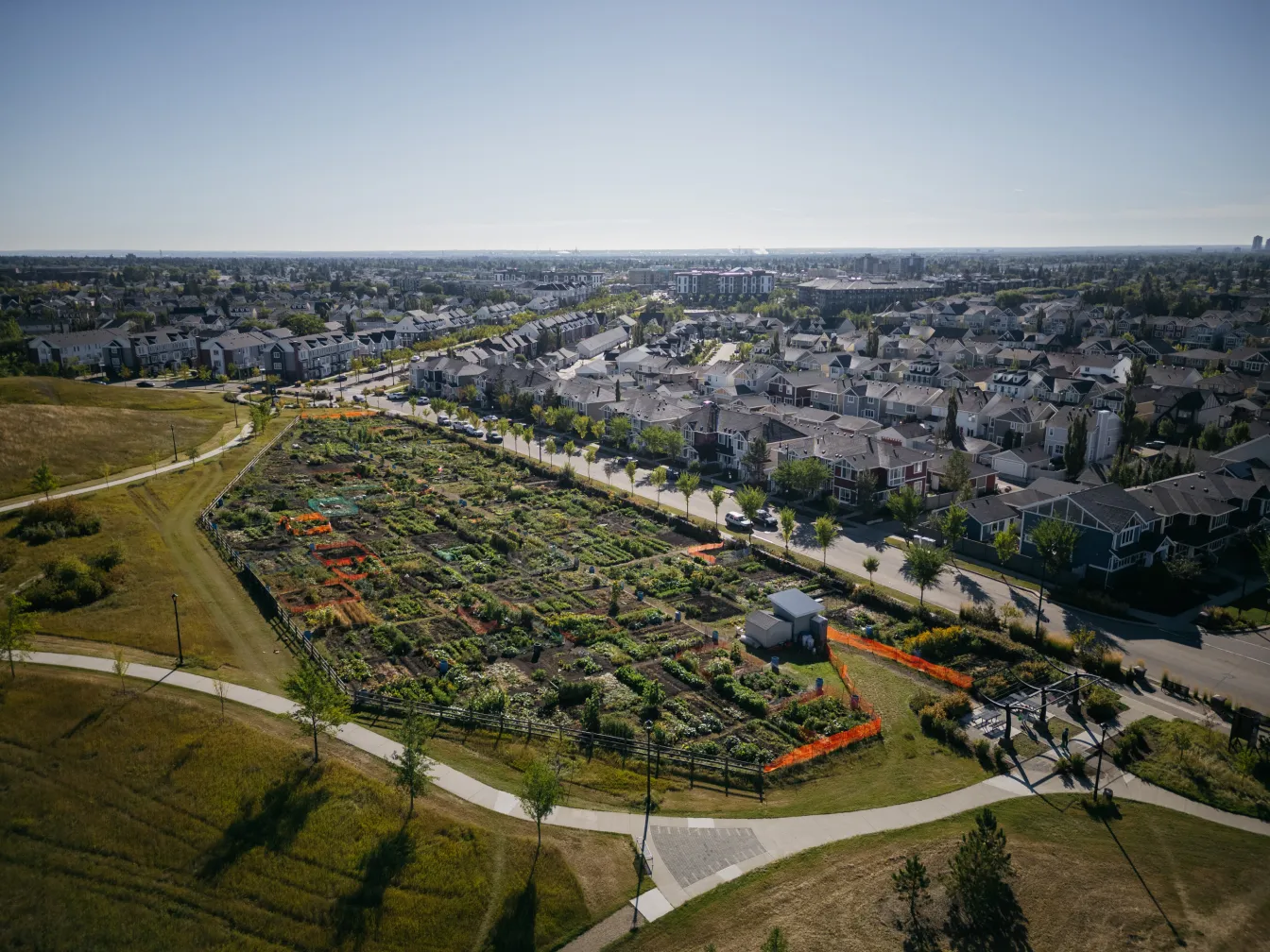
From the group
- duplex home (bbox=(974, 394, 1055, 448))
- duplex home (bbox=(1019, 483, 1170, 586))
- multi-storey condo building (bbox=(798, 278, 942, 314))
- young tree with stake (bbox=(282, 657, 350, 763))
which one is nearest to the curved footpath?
young tree with stake (bbox=(282, 657, 350, 763))

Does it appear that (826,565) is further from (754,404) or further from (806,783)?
(754,404)

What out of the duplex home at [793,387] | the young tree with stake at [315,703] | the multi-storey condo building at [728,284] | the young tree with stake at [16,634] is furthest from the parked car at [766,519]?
the multi-storey condo building at [728,284]

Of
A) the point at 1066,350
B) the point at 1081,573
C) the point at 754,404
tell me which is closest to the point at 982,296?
the point at 1066,350

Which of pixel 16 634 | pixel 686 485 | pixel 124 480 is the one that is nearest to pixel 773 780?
pixel 16 634

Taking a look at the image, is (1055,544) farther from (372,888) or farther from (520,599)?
(372,888)

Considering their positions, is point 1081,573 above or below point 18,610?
below

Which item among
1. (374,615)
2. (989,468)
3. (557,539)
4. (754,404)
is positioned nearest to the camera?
(374,615)

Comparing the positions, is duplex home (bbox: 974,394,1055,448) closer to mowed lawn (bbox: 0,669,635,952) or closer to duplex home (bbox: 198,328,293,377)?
mowed lawn (bbox: 0,669,635,952)
